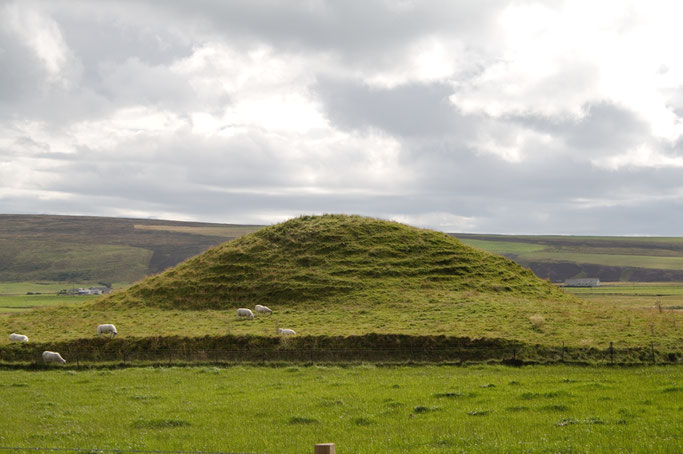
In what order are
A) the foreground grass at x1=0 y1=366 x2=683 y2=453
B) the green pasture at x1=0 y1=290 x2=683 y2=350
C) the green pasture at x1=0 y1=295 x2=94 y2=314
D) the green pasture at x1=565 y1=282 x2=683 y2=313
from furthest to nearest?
the green pasture at x1=0 y1=295 x2=94 y2=314 < the green pasture at x1=565 y1=282 x2=683 y2=313 < the green pasture at x1=0 y1=290 x2=683 y2=350 < the foreground grass at x1=0 y1=366 x2=683 y2=453

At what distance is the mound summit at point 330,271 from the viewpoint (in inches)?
2621

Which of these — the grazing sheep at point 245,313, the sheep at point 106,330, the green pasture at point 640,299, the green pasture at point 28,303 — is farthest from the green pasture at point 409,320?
the green pasture at point 28,303

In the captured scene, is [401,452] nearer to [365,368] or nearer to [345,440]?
[345,440]

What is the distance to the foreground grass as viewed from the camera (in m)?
18.0

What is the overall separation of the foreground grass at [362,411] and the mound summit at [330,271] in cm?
2957

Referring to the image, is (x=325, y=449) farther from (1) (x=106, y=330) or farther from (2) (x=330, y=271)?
(2) (x=330, y=271)

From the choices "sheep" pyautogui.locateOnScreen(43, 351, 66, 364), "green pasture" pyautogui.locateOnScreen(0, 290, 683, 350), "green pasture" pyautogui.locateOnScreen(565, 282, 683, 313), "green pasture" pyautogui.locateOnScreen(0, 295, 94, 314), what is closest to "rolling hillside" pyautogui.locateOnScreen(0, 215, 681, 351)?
"green pasture" pyautogui.locateOnScreen(0, 290, 683, 350)

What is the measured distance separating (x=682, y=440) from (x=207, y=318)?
4873 cm

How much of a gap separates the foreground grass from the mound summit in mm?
29570

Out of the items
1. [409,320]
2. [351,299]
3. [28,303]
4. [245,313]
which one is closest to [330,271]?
[351,299]

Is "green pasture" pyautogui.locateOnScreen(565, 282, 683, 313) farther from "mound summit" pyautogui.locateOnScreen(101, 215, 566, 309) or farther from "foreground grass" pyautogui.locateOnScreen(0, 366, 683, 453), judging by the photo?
"foreground grass" pyautogui.locateOnScreen(0, 366, 683, 453)

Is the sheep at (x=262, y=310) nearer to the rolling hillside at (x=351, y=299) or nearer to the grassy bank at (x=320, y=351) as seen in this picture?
the rolling hillside at (x=351, y=299)

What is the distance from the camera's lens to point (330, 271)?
7131 cm

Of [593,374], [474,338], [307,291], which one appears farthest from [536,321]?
[307,291]
